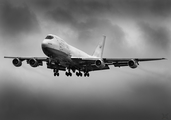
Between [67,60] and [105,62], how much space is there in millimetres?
10065

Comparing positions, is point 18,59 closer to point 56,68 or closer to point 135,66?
point 56,68

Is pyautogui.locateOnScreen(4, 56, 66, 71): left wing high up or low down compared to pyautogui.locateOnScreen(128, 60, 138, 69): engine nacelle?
down

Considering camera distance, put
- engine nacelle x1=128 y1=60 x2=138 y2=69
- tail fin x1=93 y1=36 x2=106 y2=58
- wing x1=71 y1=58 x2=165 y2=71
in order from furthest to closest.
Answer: tail fin x1=93 y1=36 x2=106 y2=58 → wing x1=71 y1=58 x2=165 y2=71 → engine nacelle x1=128 y1=60 x2=138 y2=69

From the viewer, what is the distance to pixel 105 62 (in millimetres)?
78125

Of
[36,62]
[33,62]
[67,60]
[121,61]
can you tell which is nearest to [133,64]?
[121,61]

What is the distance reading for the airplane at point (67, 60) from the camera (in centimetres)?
7019

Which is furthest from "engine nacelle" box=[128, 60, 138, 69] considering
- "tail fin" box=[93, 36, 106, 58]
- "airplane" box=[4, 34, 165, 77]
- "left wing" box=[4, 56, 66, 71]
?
"tail fin" box=[93, 36, 106, 58]

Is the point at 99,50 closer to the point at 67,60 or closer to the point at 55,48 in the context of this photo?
the point at 67,60

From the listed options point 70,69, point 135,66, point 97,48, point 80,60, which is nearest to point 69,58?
point 80,60

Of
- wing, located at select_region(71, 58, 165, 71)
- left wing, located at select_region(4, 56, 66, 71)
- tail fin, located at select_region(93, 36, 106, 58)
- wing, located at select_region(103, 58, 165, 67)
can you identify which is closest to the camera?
wing, located at select_region(71, 58, 165, 71)

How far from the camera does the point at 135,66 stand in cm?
7138

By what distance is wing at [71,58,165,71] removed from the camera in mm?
72062

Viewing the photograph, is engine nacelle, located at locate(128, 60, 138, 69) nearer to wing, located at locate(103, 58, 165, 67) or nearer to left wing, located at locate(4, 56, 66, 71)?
wing, located at locate(103, 58, 165, 67)

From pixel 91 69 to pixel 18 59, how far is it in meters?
18.2
